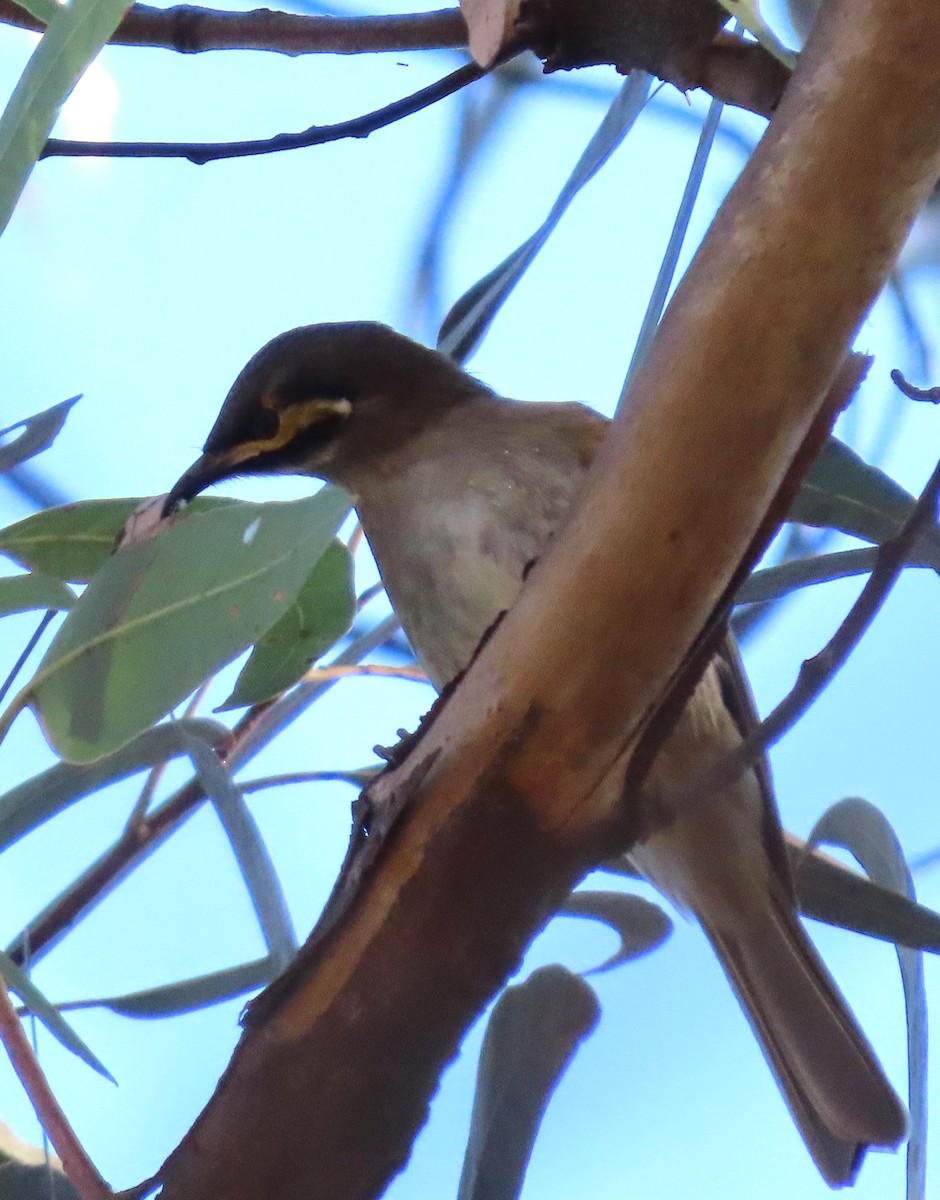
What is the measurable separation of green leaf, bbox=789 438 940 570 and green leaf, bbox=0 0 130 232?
1.72ft

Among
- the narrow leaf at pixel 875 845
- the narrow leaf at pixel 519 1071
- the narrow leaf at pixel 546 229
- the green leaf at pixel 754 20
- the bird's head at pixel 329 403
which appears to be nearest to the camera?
the green leaf at pixel 754 20

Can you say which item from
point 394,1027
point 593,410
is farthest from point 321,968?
point 593,410

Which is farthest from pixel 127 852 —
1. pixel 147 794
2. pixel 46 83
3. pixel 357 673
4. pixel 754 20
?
pixel 754 20

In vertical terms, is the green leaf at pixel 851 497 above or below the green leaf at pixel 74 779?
above

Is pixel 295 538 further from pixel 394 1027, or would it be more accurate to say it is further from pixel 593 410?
pixel 593 410

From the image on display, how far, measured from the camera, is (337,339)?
4.56 ft

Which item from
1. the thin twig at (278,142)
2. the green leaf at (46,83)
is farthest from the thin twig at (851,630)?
the thin twig at (278,142)

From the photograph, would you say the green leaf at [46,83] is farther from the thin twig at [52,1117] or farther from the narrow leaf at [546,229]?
the narrow leaf at [546,229]

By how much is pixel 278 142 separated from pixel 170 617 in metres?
0.41

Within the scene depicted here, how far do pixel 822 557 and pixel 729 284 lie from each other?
47cm

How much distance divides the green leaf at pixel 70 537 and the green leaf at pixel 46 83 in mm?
292

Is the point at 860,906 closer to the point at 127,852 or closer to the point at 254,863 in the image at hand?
the point at 254,863

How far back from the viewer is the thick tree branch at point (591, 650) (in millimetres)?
538

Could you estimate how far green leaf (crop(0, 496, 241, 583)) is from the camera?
3.07 ft
